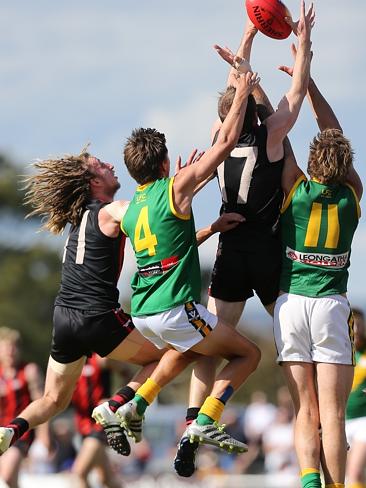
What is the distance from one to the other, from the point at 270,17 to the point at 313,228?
6.41 feet

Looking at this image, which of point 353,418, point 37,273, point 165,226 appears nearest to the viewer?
point 165,226

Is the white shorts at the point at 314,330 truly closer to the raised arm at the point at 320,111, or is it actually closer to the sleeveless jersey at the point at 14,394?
the raised arm at the point at 320,111

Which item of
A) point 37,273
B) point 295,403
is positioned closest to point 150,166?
point 295,403

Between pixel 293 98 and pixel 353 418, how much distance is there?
5528 mm

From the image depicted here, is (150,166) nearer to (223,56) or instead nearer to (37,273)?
(223,56)

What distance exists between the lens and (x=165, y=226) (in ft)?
32.0

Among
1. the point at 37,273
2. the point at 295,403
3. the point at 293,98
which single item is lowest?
the point at 37,273

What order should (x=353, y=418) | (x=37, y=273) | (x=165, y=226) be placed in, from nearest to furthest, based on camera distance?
(x=165, y=226) < (x=353, y=418) < (x=37, y=273)

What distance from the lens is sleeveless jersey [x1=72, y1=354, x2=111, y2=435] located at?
50.0 feet

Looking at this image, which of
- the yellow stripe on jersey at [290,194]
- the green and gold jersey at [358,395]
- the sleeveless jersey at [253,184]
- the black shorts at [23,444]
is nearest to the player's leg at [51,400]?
the sleeveless jersey at [253,184]

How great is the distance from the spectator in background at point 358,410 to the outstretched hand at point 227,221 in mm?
4200

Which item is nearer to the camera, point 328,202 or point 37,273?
point 328,202

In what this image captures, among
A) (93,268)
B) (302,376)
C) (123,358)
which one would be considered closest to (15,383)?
(123,358)

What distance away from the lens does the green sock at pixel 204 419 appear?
9.80 meters
